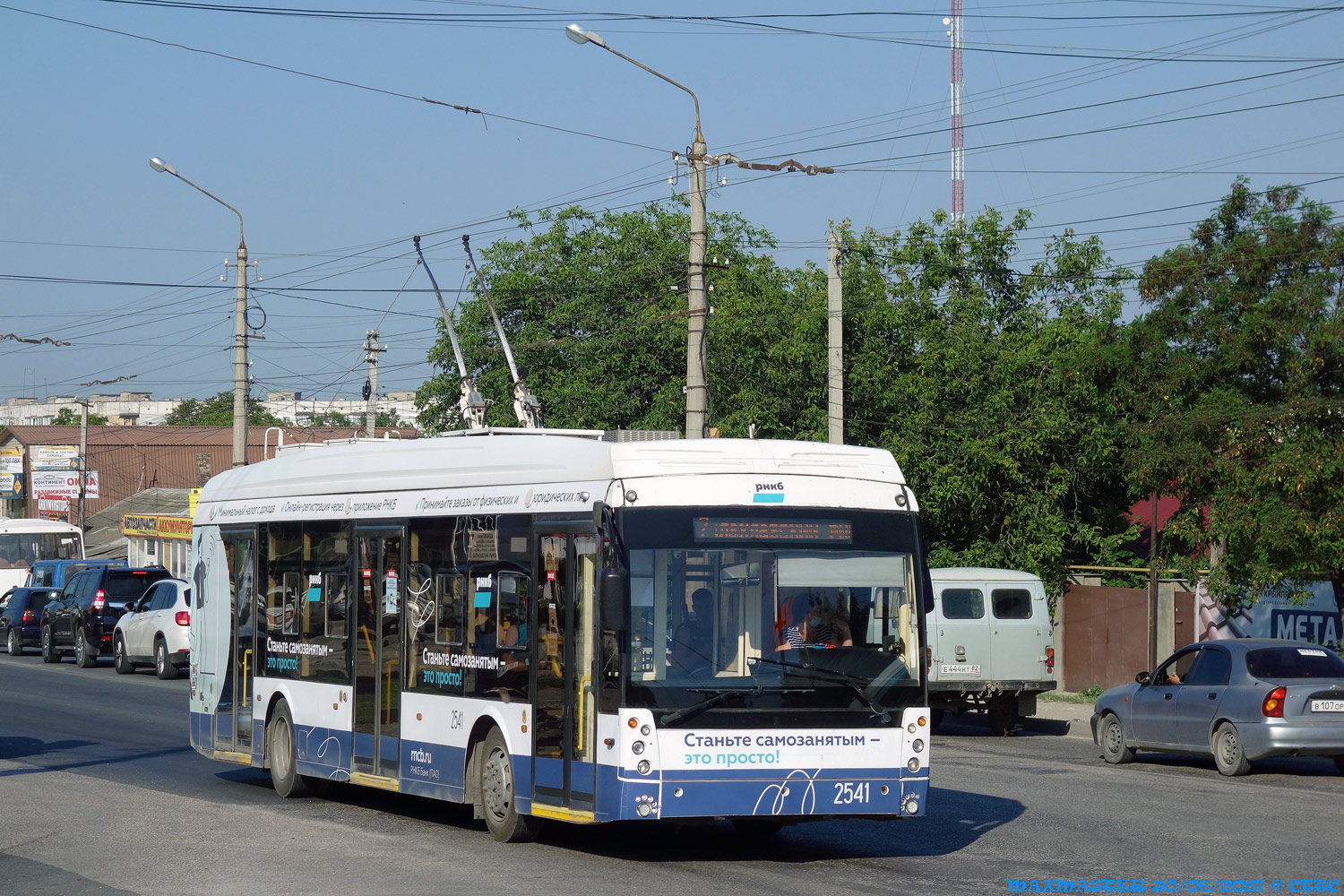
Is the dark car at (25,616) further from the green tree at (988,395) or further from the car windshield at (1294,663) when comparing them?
the car windshield at (1294,663)

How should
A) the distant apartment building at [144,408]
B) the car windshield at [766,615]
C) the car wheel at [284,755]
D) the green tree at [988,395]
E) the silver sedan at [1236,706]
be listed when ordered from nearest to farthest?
1. the car windshield at [766,615]
2. the car wheel at [284,755]
3. the silver sedan at [1236,706]
4. the green tree at [988,395]
5. the distant apartment building at [144,408]

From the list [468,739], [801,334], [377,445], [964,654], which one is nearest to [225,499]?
[377,445]

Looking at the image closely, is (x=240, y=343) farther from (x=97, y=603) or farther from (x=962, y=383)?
(x=962, y=383)

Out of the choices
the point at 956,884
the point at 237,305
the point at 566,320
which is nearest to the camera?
the point at 956,884

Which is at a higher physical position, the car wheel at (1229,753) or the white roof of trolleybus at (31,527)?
the white roof of trolleybus at (31,527)

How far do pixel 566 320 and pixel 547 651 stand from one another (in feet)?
A: 120

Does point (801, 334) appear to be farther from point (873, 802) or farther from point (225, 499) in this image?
point (873, 802)

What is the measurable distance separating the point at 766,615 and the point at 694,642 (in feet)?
1.63

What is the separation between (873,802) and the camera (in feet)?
33.0

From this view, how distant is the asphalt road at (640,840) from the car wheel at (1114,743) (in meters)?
0.96

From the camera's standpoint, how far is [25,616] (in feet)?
126

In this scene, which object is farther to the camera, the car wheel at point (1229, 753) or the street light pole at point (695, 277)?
the street light pole at point (695, 277)

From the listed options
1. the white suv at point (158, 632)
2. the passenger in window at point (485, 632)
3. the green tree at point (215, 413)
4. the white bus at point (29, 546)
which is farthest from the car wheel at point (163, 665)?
the green tree at point (215, 413)

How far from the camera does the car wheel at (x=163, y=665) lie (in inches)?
1180
